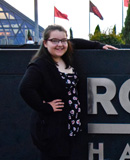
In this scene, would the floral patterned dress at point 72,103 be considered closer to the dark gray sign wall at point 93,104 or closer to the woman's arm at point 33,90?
the woman's arm at point 33,90

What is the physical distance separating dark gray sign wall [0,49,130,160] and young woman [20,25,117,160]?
0.73m

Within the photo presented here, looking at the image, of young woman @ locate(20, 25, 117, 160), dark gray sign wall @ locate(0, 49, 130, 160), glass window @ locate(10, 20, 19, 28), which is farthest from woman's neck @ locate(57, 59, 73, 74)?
glass window @ locate(10, 20, 19, 28)

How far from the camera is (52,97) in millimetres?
2621

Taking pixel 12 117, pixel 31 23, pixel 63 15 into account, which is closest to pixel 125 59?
pixel 12 117

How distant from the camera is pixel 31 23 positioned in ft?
151

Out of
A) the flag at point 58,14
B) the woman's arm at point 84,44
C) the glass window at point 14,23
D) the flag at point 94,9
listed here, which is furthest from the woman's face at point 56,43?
the glass window at point 14,23

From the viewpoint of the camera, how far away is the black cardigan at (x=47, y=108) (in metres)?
2.53

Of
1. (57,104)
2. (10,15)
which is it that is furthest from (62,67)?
(10,15)

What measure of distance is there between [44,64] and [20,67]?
0.96 m

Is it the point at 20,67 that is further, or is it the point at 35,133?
the point at 20,67

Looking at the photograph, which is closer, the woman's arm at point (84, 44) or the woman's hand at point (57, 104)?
the woman's hand at point (57, 104)

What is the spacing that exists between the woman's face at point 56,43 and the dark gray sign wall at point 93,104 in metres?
0.74

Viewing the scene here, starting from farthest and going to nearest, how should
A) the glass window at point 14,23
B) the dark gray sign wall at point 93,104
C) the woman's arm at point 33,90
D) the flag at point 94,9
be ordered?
1. the glass window at point 14,23
2. the flag at point 94,9
3. the dark gray sign wall at point 93,104
4. the woman's arm at point 33,90

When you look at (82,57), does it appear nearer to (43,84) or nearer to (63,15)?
(43,84)
